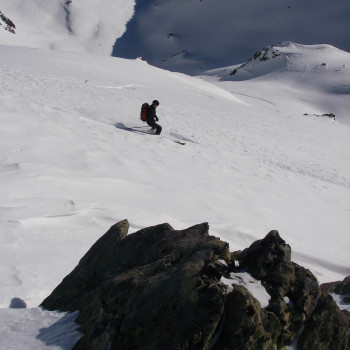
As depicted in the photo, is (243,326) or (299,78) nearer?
(243,326)

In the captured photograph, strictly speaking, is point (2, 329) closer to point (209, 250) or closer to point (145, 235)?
point (145, 235)

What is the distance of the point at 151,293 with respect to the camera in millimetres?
2660

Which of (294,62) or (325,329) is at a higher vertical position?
(294,62)

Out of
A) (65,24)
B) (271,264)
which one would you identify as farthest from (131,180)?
(65,24)

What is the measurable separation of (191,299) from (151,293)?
0.33m

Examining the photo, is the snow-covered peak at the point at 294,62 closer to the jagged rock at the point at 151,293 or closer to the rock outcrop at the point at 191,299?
the rock outcrop at the point at 191,299

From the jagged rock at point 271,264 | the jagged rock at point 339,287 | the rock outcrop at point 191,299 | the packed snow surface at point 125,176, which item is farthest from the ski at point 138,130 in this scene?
the jagged rock at point 271,264

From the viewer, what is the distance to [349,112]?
47.8m

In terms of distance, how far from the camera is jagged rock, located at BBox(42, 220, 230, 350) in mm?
2424

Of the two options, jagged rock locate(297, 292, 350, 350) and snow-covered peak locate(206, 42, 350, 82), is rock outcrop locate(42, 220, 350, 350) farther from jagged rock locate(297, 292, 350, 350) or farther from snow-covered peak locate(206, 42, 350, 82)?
snow-covered peak locate(206, 42, 350, 82)

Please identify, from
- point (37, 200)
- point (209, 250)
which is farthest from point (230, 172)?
point (209, 250)

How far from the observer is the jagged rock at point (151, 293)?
7.95ft

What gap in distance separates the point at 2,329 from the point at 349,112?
5136cm

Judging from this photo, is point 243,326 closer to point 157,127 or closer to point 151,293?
point 151,293
